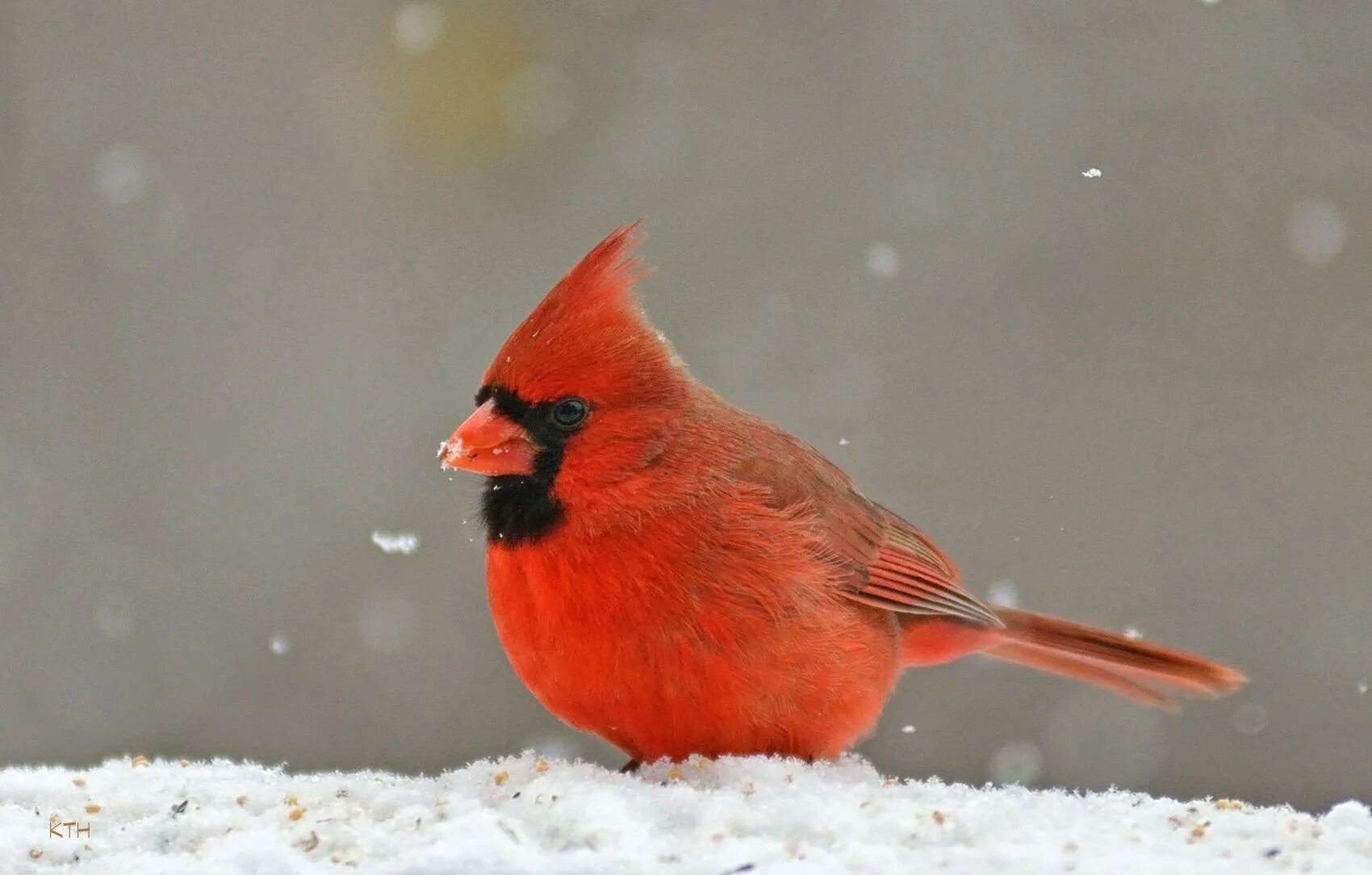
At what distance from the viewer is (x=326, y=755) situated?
423 centimetres

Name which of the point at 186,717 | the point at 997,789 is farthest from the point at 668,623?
the point at 186,717

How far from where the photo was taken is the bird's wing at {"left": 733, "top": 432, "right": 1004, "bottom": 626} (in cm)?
277

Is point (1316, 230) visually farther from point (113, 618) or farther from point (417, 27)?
point (113, 618)

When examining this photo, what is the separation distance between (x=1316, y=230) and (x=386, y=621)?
2701 millimetres

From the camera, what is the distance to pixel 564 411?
2.56 m

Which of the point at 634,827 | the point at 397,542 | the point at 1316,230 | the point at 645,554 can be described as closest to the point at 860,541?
the point at 645,554

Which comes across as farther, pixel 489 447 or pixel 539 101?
pixel 539 101

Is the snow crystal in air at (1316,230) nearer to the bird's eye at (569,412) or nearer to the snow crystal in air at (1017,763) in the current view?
the snow crystal in air at (1017,763)

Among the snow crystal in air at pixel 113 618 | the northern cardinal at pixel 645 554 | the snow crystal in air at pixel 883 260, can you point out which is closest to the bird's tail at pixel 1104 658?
the northern cardinal at pixel 645 554

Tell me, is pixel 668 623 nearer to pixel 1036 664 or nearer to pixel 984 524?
pixel 1036 664

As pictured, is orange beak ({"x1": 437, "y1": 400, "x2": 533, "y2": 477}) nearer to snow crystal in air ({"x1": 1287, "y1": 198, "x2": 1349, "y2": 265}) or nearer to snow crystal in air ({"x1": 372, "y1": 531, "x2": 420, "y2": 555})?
snow crystal in air ({"x1": 372, "y1": 531, "x2": 420, "y2": 555})

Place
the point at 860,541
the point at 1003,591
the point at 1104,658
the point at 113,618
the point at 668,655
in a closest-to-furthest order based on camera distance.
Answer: the point at 668,655 → the point at 860,541 → the point at 1104,658 → the point at 1003,591 → the point at 113,618

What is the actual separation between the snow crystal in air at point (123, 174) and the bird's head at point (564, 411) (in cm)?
251

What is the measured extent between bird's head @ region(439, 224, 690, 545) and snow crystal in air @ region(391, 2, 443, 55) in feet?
5.65
